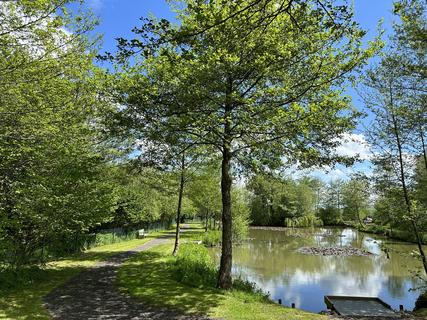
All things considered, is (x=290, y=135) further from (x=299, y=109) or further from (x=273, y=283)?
(x=273, y=283)

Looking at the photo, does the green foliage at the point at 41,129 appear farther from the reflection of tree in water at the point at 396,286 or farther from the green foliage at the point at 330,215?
the green foliage at the point at 330,215

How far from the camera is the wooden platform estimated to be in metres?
14.4

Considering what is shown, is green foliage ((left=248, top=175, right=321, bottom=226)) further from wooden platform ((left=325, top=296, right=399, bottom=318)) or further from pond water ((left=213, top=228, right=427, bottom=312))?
wooden platform ((left=325, top=296, right=399, bottom=318))

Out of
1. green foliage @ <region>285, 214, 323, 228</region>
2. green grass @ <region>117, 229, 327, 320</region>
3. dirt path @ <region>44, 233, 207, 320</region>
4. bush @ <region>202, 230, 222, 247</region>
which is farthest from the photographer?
green foliage @ <region>285, 214, 323, 228</region>

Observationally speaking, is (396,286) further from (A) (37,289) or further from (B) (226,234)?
(A) (37,289)

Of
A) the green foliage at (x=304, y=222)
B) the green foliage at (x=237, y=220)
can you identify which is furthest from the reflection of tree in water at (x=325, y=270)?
the green foliage at (x=304, y=222)

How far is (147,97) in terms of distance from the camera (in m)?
11.6

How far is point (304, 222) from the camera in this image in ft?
239

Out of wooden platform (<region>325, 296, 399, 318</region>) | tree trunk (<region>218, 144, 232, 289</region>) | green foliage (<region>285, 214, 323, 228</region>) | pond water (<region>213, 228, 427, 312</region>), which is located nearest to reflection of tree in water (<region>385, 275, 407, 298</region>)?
pond water (<region>213, 228, 427, 312</region>)

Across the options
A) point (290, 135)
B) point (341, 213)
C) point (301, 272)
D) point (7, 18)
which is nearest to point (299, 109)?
point (290, 135)

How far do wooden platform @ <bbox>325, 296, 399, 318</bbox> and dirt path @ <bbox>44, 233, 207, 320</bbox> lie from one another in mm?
8156

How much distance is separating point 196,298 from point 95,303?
306 centimetres

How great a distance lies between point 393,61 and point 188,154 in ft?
30.5

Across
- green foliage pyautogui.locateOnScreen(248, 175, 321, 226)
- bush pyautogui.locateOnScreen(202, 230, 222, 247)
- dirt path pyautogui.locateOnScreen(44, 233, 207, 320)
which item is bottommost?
dirt path pyautogui.locateOnScreen(44, 233, 207, 320)
